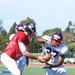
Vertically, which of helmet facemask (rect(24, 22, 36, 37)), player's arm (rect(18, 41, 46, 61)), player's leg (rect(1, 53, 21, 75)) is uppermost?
helmet facemask (rect(24, 22, 36, 37))

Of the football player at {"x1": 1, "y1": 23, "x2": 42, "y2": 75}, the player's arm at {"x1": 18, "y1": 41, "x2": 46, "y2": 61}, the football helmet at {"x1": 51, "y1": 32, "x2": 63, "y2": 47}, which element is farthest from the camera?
the football helmet at {"x1": 51, "y1": 32, "x2": 63, "y2": 47}

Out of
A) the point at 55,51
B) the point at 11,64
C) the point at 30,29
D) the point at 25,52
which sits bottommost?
the point at 11,64

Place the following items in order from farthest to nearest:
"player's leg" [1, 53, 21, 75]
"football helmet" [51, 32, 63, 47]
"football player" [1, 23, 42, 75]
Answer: "football helmet" [51, 32, 63, 47]
"player's leg" [1, 53, 21, 75]
"football player" [1, 23, 42, 75]

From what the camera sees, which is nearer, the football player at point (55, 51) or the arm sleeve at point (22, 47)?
the arm sleeve at point (22, 47)

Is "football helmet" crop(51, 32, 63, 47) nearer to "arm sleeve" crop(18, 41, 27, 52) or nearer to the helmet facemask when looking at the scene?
the helmet facemask

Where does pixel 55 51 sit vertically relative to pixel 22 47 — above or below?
below

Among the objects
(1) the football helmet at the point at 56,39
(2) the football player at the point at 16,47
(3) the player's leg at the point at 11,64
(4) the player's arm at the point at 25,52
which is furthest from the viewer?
(1) the football helmet at the point at 56,39

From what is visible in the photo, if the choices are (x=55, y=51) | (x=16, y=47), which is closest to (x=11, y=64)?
(x=16, y=47)

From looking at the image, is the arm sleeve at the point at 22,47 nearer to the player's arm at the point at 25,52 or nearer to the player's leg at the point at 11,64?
the player's arm at the point at 25,52

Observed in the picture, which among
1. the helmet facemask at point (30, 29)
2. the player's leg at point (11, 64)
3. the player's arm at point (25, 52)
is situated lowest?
the player's leg at point (11, 64)

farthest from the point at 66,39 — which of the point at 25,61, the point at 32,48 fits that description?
the point at 25,61

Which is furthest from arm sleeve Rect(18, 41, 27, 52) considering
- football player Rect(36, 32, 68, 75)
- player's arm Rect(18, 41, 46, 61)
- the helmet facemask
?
football player Rect(36, 32, 68, 75)

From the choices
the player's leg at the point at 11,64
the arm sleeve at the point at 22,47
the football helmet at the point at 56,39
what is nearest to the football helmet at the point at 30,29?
the arm sleeve at the point at 22,47

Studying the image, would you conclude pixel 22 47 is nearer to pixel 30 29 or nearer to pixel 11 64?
pixel 30 29
